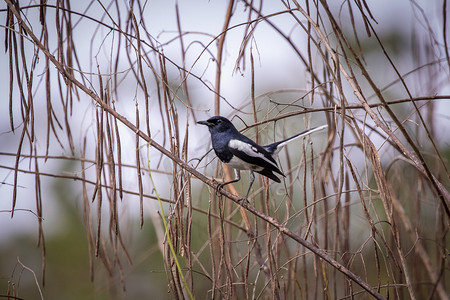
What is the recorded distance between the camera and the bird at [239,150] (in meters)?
2.78

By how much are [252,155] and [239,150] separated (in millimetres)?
92

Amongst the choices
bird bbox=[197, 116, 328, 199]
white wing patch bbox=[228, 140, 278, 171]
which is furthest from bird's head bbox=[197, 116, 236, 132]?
white wing patch bbox=[228, 140, 278, 171]

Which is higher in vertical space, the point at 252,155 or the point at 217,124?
the point at 217,124

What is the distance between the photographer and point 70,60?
201cm

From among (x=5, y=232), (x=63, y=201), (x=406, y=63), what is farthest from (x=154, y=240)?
(x=406, y=63)

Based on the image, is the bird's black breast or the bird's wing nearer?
the bird's wing

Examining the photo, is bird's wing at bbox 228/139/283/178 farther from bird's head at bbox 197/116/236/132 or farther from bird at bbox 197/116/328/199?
bird's head at bbox 197/116/236/132

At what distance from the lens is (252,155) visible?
278 cm

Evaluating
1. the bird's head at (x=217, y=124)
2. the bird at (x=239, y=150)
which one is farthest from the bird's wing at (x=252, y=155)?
the bird's head at (x=217, y=124)

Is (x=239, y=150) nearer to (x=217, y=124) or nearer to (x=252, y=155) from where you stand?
(x=252, y=155)

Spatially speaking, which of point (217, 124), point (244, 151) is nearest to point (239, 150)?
point (244, 151)

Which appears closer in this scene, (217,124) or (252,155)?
(252,155)

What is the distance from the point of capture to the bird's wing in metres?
2.76

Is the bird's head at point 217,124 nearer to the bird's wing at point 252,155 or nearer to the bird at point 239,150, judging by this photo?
the bird at point 239,150
